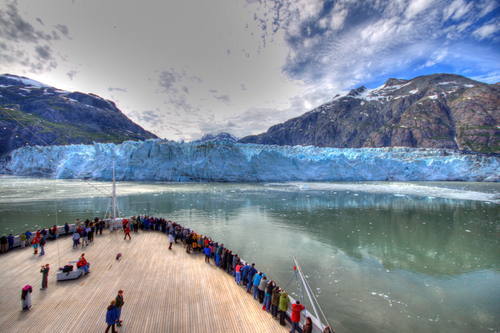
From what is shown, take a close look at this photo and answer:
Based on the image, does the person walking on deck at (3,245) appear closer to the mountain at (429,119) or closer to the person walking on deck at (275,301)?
the person walking on deck at (275,301)

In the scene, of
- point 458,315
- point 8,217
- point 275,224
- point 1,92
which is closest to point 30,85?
point 1,92

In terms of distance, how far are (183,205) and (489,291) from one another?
2674 centimetres

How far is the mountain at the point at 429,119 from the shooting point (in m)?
122

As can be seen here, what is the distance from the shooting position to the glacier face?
60.0 m

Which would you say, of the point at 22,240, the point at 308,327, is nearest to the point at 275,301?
the point at 308,327

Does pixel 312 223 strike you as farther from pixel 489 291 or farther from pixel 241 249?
pixel 489 291

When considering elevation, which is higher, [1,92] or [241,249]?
[1,92]

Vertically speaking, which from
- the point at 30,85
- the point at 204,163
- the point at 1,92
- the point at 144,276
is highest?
the point at 30,85

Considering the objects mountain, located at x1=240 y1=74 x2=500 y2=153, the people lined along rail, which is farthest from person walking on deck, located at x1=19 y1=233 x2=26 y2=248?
mountain, located at x1=240 y1=74 x2=500 y2=153

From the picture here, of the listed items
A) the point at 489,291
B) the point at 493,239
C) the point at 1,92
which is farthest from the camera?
the point at 1,92

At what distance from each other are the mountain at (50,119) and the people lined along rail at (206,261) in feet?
345

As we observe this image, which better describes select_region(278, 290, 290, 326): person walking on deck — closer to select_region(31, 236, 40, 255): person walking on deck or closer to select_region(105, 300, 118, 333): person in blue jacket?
select_region(105, 300, 118, 333): person in blue jacket

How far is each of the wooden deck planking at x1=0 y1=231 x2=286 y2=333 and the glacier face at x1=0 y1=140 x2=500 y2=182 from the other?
49348 millimetres

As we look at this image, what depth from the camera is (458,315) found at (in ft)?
29.0
